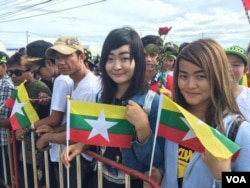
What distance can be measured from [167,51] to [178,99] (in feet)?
1.14

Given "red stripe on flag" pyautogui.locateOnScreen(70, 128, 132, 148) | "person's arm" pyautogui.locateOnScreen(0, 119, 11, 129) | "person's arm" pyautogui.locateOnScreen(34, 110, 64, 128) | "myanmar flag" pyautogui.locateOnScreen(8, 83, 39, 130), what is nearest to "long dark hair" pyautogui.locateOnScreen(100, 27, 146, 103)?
"red stripe on flag" pyautogui.locateOnScreen(70, 128, 132, 148)

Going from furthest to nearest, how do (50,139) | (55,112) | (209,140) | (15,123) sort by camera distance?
1. (15,123)
2. (55,112)
3. (50,139)
4. (209,140)

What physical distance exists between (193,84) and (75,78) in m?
1.38

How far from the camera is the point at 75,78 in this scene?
2779mm

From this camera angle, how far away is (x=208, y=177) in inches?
62.2

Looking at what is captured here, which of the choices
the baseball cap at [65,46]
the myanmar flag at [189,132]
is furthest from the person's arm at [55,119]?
the myanmar flag at [189,132]

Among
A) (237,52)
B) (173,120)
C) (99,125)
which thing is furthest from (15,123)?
(237,52)

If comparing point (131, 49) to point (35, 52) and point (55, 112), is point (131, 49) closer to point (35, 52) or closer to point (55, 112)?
point (55, 112)

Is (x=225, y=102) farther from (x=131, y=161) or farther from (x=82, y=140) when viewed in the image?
(x=82, y=140)

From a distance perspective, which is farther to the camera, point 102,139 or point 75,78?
point 75,78

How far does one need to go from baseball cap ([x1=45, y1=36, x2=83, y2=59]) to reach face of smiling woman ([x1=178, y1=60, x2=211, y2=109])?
142cm

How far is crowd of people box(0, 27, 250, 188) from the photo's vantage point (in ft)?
5.37

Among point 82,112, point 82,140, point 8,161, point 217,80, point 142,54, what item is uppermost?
point 142,54

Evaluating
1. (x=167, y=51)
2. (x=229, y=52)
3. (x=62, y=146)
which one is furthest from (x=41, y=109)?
(x=229, y=52)
